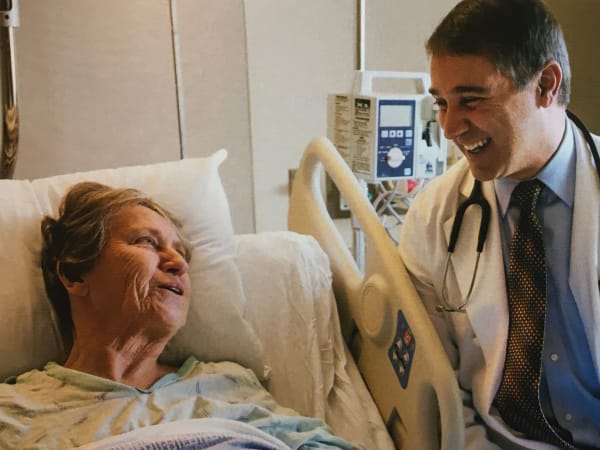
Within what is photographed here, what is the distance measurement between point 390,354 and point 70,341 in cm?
71

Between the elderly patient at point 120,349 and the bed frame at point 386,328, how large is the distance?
18 cm

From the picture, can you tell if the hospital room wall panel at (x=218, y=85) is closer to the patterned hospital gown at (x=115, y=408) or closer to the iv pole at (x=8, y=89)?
the iv pole at (x=8, y=89)

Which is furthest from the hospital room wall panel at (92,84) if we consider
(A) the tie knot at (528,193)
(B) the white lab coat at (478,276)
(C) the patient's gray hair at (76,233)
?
(A) the tie knot at (528,193)

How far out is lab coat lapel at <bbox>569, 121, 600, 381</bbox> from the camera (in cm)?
124

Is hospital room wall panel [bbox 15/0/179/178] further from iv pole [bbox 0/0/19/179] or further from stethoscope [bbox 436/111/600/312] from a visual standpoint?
stethoscope [bbox 436/111/600/312]

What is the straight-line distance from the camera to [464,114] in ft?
4.17

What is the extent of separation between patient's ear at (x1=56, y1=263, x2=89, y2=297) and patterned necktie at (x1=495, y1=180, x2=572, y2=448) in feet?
2.91

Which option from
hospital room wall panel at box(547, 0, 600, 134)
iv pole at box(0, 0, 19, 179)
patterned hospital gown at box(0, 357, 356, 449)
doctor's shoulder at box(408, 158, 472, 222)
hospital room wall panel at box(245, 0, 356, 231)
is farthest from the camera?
hospital room wall panel at box(547, 0, 600, 134)

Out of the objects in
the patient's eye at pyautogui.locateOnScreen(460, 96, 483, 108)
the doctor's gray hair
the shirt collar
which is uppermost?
the doctor's gray hair

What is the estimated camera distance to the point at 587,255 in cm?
125

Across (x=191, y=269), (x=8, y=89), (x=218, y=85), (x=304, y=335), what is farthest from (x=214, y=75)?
(x=304, y=335)

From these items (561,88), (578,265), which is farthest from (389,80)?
(578,265)

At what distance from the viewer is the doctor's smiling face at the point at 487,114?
123 cm

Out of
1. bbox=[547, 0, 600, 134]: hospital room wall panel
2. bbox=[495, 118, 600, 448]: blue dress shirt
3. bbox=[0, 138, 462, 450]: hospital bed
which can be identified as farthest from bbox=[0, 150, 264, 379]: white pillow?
bbox=[547, 0, 600, 134]: hospital room wall panel
